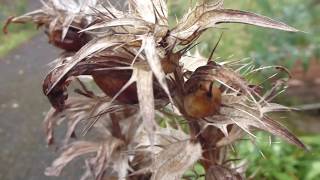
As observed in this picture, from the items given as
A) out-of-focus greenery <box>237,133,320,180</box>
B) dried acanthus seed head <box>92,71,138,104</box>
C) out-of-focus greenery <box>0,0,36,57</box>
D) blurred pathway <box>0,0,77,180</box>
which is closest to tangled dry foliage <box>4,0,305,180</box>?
dried acanthus seed head <box>92,71,138,104</box>

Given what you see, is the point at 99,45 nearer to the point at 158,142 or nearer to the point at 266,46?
the point at 158,142

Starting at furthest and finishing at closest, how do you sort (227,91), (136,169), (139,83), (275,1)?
(275,1) → (136,169) → (227,91) → (139,83)

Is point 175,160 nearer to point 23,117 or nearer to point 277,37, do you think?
point 23,117

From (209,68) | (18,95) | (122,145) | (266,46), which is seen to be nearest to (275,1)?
(266,46)

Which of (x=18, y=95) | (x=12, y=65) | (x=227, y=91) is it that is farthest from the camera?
(x=12, y=65)

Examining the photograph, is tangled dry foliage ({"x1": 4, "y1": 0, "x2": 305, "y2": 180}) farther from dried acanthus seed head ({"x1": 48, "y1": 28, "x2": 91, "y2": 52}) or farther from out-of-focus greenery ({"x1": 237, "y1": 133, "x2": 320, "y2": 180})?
out-of-focus greenery ({"x1": 237, "y1": 133, "x2": 320, "y2": 180})

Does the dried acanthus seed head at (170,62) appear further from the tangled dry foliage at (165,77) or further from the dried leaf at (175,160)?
the dried leaf at (175,160)

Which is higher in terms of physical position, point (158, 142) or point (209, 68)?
point (209, 68)
